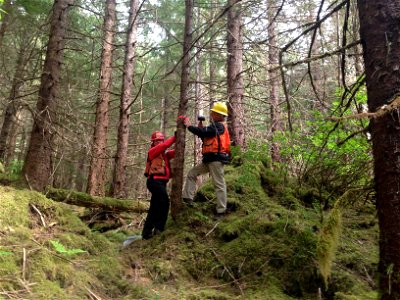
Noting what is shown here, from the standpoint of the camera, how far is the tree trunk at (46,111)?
6500mm

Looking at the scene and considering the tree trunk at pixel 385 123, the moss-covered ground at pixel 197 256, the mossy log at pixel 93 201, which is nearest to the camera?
the tree trunk at pixel 385 123

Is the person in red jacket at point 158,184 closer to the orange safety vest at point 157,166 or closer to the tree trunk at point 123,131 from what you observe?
the orange safety vest at point 157,166

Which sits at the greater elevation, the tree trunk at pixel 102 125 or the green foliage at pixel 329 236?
the tree trunk at pixel 102 125

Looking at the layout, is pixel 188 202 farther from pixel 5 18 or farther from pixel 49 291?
pixel 5 18

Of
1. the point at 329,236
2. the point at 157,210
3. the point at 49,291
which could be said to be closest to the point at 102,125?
the point at 157,210

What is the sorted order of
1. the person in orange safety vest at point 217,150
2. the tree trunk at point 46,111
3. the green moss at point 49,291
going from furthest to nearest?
the person in orange safety vest at point 217,150, the tree trunk at point 46,111, the green moss at point 49,291

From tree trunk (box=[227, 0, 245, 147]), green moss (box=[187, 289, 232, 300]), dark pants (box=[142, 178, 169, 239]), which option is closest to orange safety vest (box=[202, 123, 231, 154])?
dark pants (box=[142, 178, 169, 239])

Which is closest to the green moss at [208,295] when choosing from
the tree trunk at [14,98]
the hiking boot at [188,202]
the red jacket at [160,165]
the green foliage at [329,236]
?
the green foliage at [329,236]

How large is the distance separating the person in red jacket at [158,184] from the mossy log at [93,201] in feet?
5.43

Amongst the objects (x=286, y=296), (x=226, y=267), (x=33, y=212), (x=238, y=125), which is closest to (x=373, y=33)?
(x=286, y=296)

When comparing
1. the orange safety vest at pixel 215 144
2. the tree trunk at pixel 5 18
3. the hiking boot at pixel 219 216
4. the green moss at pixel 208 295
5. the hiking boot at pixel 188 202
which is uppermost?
the tree trunk at pixel 5 18

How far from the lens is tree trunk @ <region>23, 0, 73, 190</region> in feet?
21.3

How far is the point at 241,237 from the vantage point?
5984 mm

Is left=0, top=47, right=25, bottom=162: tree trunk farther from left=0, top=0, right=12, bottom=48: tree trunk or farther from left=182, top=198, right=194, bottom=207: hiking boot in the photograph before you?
left=182, top=198, right=194, bottom=207: hiking boot
